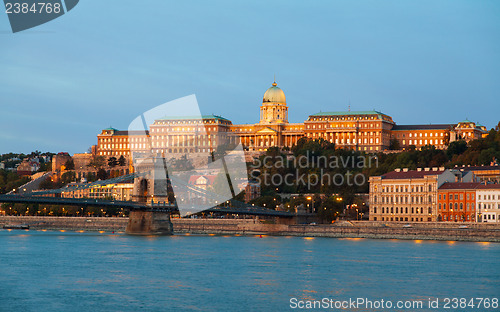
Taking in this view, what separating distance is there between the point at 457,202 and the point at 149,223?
2195cm

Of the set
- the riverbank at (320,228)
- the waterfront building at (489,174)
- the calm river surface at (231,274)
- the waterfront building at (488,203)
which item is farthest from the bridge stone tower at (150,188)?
the waterfront building at (489,174)

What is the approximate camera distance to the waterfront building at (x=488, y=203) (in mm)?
62500

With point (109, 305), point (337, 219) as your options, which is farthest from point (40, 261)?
point (337, 219)

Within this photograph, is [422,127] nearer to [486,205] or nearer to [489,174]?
[489,174]

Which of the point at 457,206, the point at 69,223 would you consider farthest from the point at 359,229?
the point at 69,223

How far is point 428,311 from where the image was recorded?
2598 cm

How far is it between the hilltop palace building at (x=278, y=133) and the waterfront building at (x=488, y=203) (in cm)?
4803

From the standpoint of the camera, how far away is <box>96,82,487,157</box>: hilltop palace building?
391 ft

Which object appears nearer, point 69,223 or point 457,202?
point 457,202

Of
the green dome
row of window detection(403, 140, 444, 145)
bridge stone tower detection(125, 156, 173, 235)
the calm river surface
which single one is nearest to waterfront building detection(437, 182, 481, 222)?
the calm river surface

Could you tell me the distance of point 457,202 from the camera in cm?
6481

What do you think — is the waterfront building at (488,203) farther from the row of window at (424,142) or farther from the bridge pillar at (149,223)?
the row of window at (424,142)

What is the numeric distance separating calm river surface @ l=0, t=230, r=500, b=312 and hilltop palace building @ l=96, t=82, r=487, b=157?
69414mm

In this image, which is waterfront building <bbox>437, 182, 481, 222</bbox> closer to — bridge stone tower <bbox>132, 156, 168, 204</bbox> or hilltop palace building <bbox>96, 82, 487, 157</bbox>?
bridge stone tower <bbox>132, 156, 168, 204</bbox>
